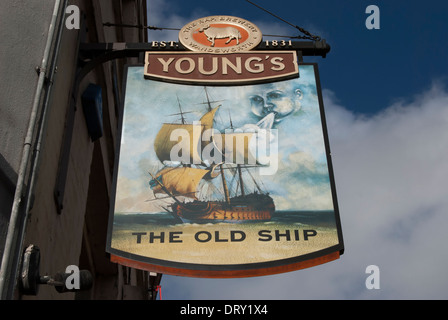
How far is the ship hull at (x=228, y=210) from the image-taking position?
21.3 ft

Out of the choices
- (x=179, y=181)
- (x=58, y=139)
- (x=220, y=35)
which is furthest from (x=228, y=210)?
(x=220, y=35)

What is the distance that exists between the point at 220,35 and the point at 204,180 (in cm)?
291

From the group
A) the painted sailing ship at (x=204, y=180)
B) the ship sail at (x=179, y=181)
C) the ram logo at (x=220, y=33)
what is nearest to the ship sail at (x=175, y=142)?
the painted sailing ship at (x=204, y=180)

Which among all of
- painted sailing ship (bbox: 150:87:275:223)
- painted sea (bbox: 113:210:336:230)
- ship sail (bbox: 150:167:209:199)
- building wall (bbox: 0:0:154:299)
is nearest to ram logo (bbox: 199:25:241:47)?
painted sailing ship (bbox: 150:87:275:223)

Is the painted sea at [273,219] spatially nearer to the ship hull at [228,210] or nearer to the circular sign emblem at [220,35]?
the ship hull at [228,210]

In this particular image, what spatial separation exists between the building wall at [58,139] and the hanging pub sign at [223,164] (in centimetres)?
82

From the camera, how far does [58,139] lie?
739 centimetres

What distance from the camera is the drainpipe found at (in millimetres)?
5145

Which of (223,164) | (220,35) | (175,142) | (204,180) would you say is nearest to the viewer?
(204,180)

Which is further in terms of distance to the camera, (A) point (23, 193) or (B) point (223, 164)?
(B) point (223, 164)

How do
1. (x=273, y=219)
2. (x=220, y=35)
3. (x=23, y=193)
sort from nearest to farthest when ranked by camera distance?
(x=23, y=193) → (x=273, y=219) → (x=220, y=35)

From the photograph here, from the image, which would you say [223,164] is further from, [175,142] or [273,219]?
[273,219]
